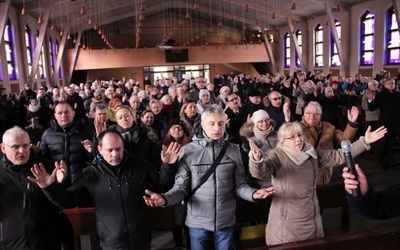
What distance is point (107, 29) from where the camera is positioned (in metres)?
29.1

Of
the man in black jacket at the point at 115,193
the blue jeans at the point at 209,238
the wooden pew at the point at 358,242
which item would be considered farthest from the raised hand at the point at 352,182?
the man in black jacket at the point at 115,193

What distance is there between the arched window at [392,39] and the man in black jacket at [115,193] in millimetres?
16322

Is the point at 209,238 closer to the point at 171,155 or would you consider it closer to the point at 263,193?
the point at 263,193

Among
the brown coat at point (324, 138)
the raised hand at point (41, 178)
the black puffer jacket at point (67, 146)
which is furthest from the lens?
the brown coat at point (324, 138)

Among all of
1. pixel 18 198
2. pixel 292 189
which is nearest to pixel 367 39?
pixel 292 189

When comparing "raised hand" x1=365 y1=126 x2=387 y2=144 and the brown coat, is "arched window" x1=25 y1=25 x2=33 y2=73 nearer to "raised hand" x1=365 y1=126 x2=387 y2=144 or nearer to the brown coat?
the brown coat

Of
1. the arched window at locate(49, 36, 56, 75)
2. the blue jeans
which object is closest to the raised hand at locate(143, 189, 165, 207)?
the blue jeans

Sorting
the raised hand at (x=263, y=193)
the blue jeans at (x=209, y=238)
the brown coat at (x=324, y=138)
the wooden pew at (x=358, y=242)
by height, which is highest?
the brown coat at (x=324, y=138)

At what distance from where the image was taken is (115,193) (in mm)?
2646

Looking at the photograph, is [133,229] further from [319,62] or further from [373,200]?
[319,62]

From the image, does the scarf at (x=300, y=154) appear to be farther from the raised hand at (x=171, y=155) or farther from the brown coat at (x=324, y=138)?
the brown coat at (x=324, y=138)

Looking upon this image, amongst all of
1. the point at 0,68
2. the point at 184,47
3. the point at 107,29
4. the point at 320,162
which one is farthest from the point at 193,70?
the point at 320,162

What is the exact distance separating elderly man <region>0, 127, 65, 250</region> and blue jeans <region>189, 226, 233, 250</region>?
3.90ft

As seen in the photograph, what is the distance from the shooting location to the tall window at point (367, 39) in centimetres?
1764
